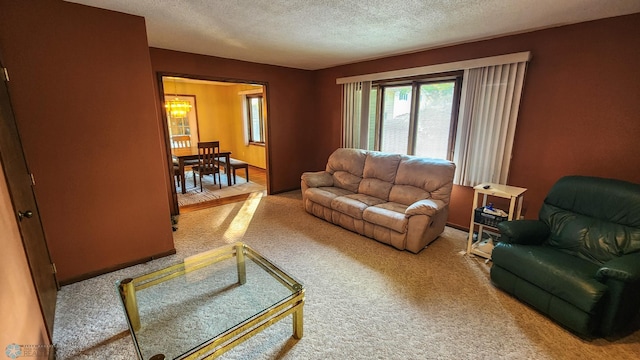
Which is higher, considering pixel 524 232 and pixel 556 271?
pixel 524 232

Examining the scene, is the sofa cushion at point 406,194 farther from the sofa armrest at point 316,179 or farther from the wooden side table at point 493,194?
the sofa armrest at point 316,179

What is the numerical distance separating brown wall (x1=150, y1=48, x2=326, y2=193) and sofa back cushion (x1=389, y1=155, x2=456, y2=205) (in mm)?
2366

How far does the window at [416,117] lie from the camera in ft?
11.8

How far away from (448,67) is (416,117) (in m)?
0.77

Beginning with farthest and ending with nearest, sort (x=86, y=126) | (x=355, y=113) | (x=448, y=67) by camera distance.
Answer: (x=355, y=113), (x=448, y=67), (x=86, y=126)

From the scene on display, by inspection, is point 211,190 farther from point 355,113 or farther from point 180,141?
point 355,113

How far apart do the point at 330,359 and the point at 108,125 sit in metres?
2.65

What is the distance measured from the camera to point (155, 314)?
2004mm

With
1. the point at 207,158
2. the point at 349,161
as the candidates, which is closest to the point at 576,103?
the point at 349,161

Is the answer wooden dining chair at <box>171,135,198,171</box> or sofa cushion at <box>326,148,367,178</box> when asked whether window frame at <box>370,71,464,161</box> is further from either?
wooden dining chair at <box>171,135,198,171</box>

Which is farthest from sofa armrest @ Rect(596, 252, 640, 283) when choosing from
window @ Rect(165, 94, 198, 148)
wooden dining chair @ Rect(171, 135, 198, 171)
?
window @ Rect(165, 94, 198, 148)

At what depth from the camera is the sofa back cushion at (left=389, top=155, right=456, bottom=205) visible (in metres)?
3.21

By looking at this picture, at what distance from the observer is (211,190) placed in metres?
5.43

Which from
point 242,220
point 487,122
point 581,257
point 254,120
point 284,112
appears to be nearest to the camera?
point 581,257
